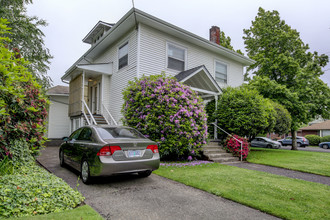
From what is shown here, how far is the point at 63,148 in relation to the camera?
704cm

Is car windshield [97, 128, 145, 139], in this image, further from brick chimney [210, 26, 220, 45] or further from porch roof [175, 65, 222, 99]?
brick chimney [210, 26, 220, 45]

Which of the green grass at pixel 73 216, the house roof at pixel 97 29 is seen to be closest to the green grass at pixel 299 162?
the green grass at pixel 73 216

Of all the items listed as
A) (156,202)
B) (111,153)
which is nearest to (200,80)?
(111,153)

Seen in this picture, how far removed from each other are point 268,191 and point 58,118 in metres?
17.5

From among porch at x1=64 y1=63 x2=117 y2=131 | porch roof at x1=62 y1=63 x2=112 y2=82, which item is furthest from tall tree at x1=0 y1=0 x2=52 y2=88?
porch roof at x1=62 y1=63 x2=112 y2=82

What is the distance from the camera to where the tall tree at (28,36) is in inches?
446

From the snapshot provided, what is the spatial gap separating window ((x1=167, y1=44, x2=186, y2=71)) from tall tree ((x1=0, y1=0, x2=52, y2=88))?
755 cm

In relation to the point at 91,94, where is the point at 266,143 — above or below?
below

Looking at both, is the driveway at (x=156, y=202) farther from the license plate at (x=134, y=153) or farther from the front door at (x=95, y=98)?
the front door at (x=95, y=98)

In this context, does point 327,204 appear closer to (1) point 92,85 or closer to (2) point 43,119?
(2) point 43,119

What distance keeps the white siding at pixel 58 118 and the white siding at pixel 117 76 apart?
6.68 meters

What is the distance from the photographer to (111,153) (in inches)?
188

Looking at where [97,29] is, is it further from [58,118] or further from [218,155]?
[218,155]

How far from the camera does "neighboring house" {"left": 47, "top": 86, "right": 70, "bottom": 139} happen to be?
57.1 feet
